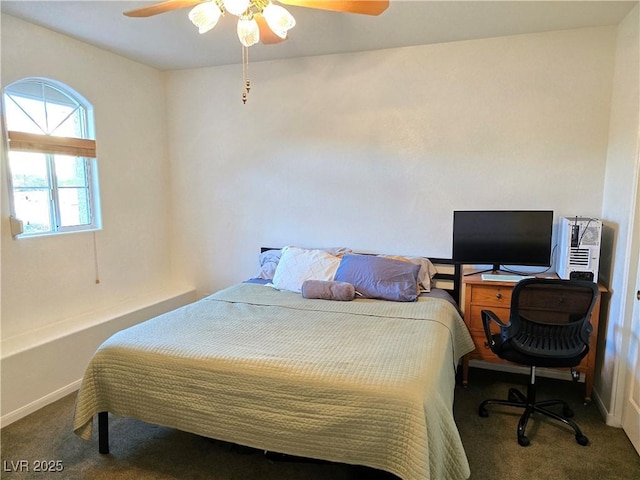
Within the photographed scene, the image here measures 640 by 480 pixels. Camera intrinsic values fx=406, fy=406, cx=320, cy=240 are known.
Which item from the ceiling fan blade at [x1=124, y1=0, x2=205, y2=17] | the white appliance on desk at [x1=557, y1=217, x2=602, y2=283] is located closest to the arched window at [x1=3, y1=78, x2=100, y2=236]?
the ceiling fan blade at [x1=124, y1=0, x2=205, y2=17]

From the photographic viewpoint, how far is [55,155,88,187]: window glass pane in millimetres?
3172

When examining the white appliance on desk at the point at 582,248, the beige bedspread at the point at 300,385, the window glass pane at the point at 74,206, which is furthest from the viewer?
the window glass pane at the point at 74,206

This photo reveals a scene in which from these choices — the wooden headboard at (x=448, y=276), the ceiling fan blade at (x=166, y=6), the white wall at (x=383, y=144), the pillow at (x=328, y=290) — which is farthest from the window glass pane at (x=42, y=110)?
the wooden headboard at (x=448, y=276)

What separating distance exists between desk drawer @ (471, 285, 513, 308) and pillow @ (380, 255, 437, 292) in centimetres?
36

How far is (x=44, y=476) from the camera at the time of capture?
2.07m

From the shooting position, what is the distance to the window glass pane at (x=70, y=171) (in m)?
3.17

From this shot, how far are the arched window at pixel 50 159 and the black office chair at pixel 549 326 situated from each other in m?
3.28

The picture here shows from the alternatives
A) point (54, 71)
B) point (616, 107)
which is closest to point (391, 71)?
point (616, 107)

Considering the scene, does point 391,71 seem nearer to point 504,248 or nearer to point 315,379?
point 504,248

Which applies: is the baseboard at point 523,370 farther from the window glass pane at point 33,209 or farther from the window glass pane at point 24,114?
the window glass pane at point 24,114

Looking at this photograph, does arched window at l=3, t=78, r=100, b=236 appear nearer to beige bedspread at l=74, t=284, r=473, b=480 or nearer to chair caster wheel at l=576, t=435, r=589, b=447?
beige bedspread at l=74, t=284, r=473, b=480

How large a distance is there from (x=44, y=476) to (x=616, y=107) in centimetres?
408

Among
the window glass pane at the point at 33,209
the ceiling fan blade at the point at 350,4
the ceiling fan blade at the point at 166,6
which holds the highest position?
the ceiling fan blade at the point at 166,6

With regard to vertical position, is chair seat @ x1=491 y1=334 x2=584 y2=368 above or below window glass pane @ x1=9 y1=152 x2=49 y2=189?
below
